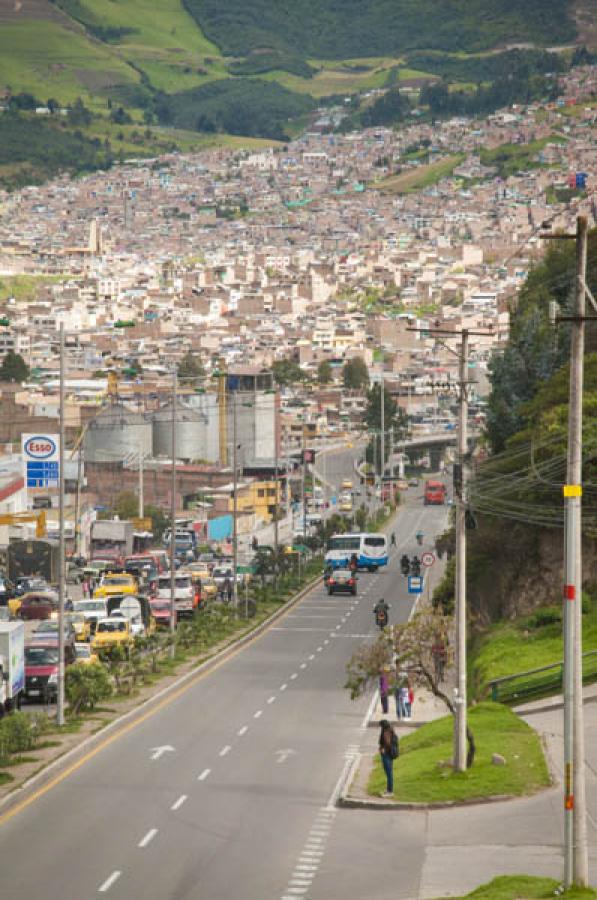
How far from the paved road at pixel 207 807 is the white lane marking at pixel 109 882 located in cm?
2

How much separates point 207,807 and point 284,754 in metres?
6.08

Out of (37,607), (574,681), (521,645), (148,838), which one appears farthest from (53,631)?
(574,681)

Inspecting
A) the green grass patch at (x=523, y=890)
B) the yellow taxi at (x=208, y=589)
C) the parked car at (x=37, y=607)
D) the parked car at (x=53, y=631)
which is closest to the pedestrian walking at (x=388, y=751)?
the green grass patch at (x=523, y=890)

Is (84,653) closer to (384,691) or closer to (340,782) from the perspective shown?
(384,691)

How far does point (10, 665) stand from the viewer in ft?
118

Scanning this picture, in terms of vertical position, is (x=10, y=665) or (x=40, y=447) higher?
(x=40, y=447)

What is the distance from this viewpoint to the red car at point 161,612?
2329 inches

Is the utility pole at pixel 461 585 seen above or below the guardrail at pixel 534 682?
above

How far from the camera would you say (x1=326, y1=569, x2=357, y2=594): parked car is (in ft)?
238

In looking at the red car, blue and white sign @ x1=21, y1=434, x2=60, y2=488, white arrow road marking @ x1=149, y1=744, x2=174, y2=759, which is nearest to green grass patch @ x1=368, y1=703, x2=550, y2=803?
white arrow road marking @ x1=149, y1=744, x2=174, y2=759

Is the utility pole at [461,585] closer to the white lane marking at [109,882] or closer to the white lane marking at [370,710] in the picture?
the white lane marking at [109,882]

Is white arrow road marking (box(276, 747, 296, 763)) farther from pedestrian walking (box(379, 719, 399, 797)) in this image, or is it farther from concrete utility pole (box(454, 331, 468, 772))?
pedestrian walking (box(379, 719, 399, 797))

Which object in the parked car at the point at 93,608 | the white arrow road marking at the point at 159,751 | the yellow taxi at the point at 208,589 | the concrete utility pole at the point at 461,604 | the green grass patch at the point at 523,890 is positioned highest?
the concrete utility pole at the point at 461,604

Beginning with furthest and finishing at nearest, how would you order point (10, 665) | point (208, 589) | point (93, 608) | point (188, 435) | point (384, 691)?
point (188, 435) < point (208, 589) < point (93, 608) < point (384, 691) < point (10, 665)
